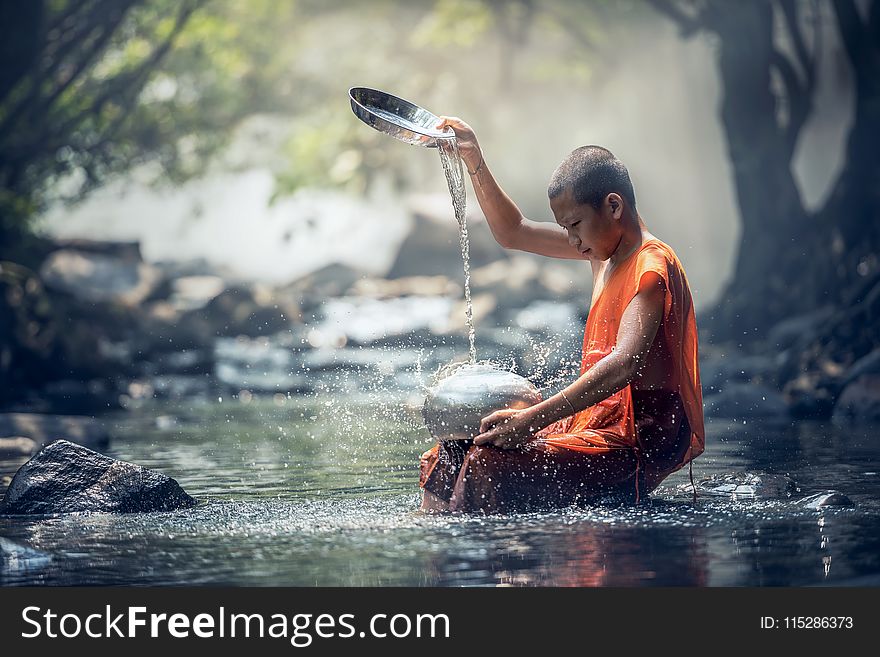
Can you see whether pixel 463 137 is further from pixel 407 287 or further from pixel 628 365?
pixel 407 287

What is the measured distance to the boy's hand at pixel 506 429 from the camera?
5.31 metres

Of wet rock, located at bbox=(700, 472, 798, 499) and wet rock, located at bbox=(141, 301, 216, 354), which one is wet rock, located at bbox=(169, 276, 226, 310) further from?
wet rock, located at bbox=(700, 472, 798, 499)

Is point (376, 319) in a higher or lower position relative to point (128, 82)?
→ lower

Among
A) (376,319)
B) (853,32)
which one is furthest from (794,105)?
(376,319)

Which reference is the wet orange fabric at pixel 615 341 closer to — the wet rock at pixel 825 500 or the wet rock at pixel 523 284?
the wet rock at pixel 825 500

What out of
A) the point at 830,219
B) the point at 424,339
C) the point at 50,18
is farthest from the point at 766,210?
the point at 50,18

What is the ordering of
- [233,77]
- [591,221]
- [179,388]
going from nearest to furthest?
1. [591,221]
2. [179,388]
3. [233,77]

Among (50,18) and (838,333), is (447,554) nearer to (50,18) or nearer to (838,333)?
(838,333)

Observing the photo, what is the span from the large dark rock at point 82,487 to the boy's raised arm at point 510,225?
199 centimetres

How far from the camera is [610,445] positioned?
553cm

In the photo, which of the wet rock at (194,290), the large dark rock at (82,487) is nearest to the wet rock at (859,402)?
the large dark rock at (82,487)

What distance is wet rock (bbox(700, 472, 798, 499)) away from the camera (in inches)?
249

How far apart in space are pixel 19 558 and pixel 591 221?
2651mm

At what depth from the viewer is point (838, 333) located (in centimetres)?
1302
